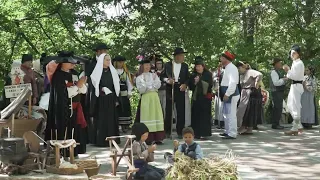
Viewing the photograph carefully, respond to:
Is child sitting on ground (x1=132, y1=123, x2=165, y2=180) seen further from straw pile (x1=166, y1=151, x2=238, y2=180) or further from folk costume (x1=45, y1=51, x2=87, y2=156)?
folk costume (x1=45, y1=51, x2=87, y2=156)

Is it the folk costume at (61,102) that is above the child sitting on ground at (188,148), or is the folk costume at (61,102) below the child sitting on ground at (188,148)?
above

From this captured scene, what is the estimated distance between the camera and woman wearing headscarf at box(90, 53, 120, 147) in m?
8.62

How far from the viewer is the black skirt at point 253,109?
1052 centimetres

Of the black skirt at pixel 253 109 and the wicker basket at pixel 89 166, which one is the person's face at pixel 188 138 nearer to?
the wicker basket at pixel 89 166

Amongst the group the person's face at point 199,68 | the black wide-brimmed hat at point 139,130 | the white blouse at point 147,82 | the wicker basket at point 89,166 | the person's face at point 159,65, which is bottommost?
the wicker basket at point 89,166

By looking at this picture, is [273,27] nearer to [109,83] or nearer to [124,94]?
[124,94]

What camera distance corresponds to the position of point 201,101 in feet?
31.9

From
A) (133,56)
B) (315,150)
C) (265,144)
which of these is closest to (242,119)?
(265,144)

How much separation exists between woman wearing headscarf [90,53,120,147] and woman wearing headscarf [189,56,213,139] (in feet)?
5.65

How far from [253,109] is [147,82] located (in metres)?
2.76

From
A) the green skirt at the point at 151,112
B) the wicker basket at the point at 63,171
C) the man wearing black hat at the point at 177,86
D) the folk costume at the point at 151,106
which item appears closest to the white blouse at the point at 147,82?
the folk costume at the point at 151,106

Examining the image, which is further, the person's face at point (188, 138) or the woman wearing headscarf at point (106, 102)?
the woman wearing headscarf at point (106, 102)

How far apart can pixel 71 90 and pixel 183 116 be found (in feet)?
10.6

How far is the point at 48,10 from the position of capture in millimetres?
12938
